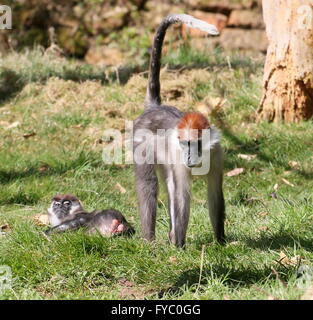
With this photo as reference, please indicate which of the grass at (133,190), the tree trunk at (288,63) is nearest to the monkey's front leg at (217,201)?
the grass at (133,190)

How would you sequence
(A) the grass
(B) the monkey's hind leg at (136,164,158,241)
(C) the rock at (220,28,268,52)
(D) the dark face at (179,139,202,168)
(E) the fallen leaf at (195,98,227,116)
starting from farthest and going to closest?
1. (C) the rock at (220,28,268,52)
2. (E) the fallen leaf at (195,98,227,116)
3. (B) the monkey's hind leg at (136,164,158,241)
4. (D) the dark face at (179,139,202,168)
5. (A) the grass

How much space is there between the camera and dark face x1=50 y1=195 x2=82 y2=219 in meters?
6.56

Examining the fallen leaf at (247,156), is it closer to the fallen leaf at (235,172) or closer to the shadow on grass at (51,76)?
the fallen leaf at (235,172)

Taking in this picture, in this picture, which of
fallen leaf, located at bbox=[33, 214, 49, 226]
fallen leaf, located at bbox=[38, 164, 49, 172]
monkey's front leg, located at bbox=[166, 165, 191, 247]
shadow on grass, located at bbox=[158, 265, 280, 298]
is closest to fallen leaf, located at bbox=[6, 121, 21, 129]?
fallen leaf, located at bbox=[38, 164, 49, 172]

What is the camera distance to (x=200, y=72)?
9648 millimetres

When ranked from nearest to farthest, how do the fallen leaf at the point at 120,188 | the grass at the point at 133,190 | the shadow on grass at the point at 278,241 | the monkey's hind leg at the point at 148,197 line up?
the grass at the point at 133,190 < the shadow on grass at the point at 278,241 < the monkey's hind leg at the point at 148,197 < the fallen leaf at the point at 120,188

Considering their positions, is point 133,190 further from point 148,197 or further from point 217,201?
point 217,201

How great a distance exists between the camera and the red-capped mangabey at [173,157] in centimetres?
557

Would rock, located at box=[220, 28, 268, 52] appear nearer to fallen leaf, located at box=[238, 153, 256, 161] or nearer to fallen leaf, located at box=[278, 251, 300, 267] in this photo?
fallen leaf, located at box=[238, 153, 256, 161]

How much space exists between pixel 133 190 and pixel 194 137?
223 cm

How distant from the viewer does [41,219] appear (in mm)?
6738

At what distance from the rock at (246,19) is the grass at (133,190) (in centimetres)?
320

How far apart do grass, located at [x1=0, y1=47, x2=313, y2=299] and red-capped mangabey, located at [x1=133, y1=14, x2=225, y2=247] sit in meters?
0.22
